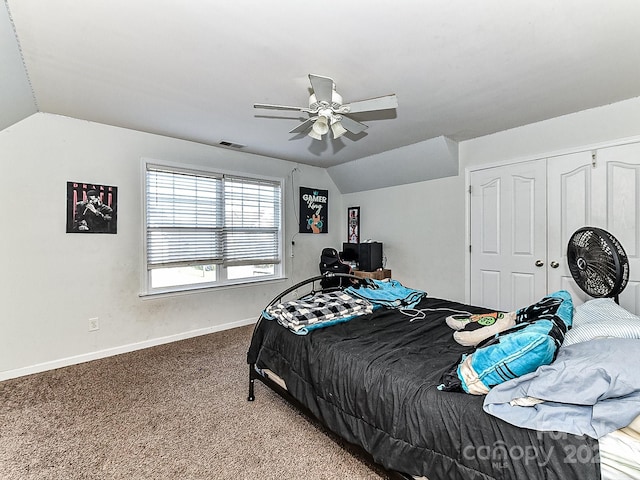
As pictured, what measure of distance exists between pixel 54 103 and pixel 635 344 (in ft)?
13.8

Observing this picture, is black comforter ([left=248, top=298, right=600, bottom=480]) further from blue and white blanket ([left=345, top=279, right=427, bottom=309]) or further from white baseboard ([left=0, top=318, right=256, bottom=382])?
white baseboard ([left=0, top=318, right=256, bottom=382])

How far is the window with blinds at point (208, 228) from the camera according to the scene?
3.68 metres

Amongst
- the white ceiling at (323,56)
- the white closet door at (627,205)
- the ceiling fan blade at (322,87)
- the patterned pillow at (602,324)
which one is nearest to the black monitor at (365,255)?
the white ceiling at (323,56)

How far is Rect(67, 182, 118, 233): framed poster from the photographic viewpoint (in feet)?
10.2

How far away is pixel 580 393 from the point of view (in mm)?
1071

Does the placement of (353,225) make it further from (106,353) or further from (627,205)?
(106,353)

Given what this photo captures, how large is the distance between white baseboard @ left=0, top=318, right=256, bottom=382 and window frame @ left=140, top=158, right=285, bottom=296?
1.76ft

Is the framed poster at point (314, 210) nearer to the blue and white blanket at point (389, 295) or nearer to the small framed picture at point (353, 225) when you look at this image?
the small framed picture at point (353, 225)

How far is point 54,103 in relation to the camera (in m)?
2.76

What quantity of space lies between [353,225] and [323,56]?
3558 millimetres

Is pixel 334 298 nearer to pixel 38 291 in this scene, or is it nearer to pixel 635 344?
pixel 635 344

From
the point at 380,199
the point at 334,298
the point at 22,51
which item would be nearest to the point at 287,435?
the point at 334,298

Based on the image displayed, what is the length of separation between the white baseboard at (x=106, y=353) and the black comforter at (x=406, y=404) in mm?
1847

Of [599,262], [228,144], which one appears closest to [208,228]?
[228,144]
